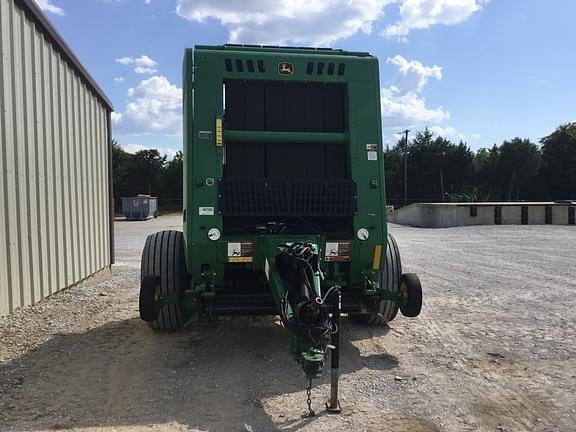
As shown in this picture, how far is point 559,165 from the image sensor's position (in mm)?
58188

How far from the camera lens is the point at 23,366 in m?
5.27

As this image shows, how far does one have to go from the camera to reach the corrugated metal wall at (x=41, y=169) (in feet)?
23.9

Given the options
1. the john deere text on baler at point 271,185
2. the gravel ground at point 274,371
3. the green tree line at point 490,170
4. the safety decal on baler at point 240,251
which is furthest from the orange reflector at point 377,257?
the green tree line at point 490,170

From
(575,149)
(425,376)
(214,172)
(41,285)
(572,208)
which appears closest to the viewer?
(425,376)

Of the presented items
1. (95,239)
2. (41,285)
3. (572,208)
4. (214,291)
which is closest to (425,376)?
(214,291)

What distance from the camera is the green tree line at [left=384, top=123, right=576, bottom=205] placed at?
58.1 meters

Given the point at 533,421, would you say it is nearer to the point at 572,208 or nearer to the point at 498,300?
the point at 498,300

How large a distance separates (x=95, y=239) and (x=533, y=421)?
9.47 metres

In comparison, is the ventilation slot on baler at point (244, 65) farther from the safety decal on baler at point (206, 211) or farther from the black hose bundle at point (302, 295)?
Result: the black hose bundle at point (302, 295)

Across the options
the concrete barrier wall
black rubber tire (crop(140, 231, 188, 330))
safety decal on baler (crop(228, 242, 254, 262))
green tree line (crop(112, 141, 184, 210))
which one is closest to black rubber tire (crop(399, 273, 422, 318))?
safety decal on baler (crop(228, 242, 254, 262))

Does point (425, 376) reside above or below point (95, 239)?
below

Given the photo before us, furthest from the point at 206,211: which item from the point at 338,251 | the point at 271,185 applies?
the point at 338,251

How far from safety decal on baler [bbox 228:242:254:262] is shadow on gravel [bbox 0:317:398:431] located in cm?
104

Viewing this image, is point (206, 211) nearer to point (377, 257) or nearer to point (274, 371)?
point (274, 371)
